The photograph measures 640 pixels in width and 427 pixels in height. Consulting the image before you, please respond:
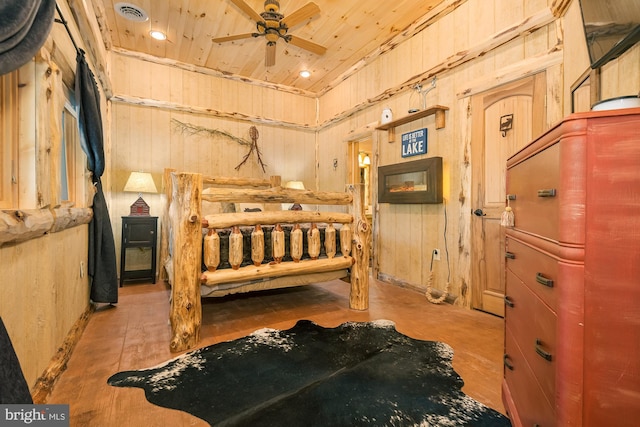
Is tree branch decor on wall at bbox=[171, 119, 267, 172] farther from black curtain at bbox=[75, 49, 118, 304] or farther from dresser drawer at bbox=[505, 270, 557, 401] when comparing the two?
dresser drawer at bbox=[505, 270, 557, 401]

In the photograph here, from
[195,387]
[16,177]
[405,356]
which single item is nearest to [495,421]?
Result: [405,356]

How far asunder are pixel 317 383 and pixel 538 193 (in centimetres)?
136

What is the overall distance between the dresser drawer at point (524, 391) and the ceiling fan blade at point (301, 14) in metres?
2.89

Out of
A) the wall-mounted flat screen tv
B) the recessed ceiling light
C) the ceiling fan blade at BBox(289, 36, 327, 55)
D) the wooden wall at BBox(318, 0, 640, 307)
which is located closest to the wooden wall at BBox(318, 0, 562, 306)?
the wooden wall at BBox(318, 0, 640, 307)

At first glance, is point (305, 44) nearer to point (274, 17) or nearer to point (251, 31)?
point (274, 17)

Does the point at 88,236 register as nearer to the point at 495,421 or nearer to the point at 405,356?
the point at 405,356

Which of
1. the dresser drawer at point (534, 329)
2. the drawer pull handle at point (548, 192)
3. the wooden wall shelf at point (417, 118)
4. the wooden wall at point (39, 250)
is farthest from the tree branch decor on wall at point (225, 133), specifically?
the drawer pull handle at point (548, 192)

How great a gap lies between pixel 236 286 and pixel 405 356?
1.29m

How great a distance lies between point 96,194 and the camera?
2.71 m

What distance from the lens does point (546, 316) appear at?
91cm

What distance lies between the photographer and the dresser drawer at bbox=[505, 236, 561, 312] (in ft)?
2.82

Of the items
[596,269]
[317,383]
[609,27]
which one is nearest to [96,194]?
[317,383]

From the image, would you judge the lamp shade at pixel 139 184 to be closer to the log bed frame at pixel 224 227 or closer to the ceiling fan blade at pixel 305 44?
the log bed frame at pixel 224 227

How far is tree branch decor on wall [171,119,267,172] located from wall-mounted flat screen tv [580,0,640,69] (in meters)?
4.22
